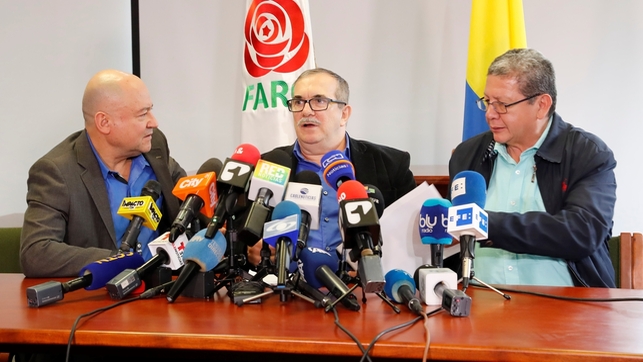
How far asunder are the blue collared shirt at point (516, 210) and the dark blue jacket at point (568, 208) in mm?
30

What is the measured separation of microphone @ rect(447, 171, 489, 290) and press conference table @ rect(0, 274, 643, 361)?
0.14 meters

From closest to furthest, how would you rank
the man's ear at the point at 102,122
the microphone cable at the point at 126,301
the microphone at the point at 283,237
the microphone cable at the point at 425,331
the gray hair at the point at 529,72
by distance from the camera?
the microphone cable at the point at 425,331 < the microphone cable at the point at 126,301 < the microphone at the point at 283,237 < the gray hair at the point at 529,72 < the man's ear at the point at 102,122

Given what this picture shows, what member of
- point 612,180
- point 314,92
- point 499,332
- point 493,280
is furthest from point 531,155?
point 499,332

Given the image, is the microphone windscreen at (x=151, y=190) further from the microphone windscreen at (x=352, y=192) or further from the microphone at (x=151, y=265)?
the microphone windscreen at (x=352, y=192)

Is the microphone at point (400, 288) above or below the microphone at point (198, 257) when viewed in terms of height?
below

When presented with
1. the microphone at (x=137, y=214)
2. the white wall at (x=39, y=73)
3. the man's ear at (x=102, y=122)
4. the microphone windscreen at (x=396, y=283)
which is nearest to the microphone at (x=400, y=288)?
the microphone windscreen at (x=396, y=283)

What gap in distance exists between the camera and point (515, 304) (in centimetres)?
154

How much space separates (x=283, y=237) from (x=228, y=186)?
Answer: 0.24 m

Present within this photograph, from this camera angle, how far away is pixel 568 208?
213 cm

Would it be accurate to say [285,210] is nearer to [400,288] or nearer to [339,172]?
[339,172]

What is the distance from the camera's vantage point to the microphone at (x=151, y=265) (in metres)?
1.59

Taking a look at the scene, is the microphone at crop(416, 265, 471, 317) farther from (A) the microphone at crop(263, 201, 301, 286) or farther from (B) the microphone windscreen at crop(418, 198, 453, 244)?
(A) the microphone at crop(263, 201, 301, 286)

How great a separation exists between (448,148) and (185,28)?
1.91 metres

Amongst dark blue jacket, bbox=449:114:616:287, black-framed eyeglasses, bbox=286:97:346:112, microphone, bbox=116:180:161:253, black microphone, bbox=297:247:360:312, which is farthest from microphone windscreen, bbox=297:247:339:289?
black-framed eyeglasses, bbox=286:97:346:112
